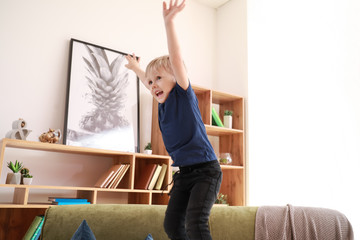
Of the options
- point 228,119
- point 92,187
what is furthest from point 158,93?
point 228,119

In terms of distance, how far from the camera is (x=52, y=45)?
3.01m

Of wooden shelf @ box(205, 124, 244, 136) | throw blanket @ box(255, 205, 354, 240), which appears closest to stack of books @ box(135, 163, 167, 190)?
wooden shelf @ box(205, 124, 244, 136)

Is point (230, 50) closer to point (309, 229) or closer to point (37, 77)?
point (37, 77)

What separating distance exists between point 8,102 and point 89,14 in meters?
1.17

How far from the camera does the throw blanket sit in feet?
5.79

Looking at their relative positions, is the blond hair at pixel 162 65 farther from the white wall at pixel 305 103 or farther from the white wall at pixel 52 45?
the white wall at pixel 305 103

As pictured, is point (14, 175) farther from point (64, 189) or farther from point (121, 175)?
point (121, 175)

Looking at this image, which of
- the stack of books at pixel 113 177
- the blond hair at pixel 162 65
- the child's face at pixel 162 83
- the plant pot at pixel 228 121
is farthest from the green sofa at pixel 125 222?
the plant pot at pixel 228 121

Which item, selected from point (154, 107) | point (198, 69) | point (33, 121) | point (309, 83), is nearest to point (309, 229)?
point (309, 83)

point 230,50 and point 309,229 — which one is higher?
point 230,50

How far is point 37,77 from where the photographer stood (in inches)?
114

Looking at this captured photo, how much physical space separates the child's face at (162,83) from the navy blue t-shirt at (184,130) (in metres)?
0.02

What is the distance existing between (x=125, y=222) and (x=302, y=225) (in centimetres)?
95

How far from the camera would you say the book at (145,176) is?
2934 millimetres
